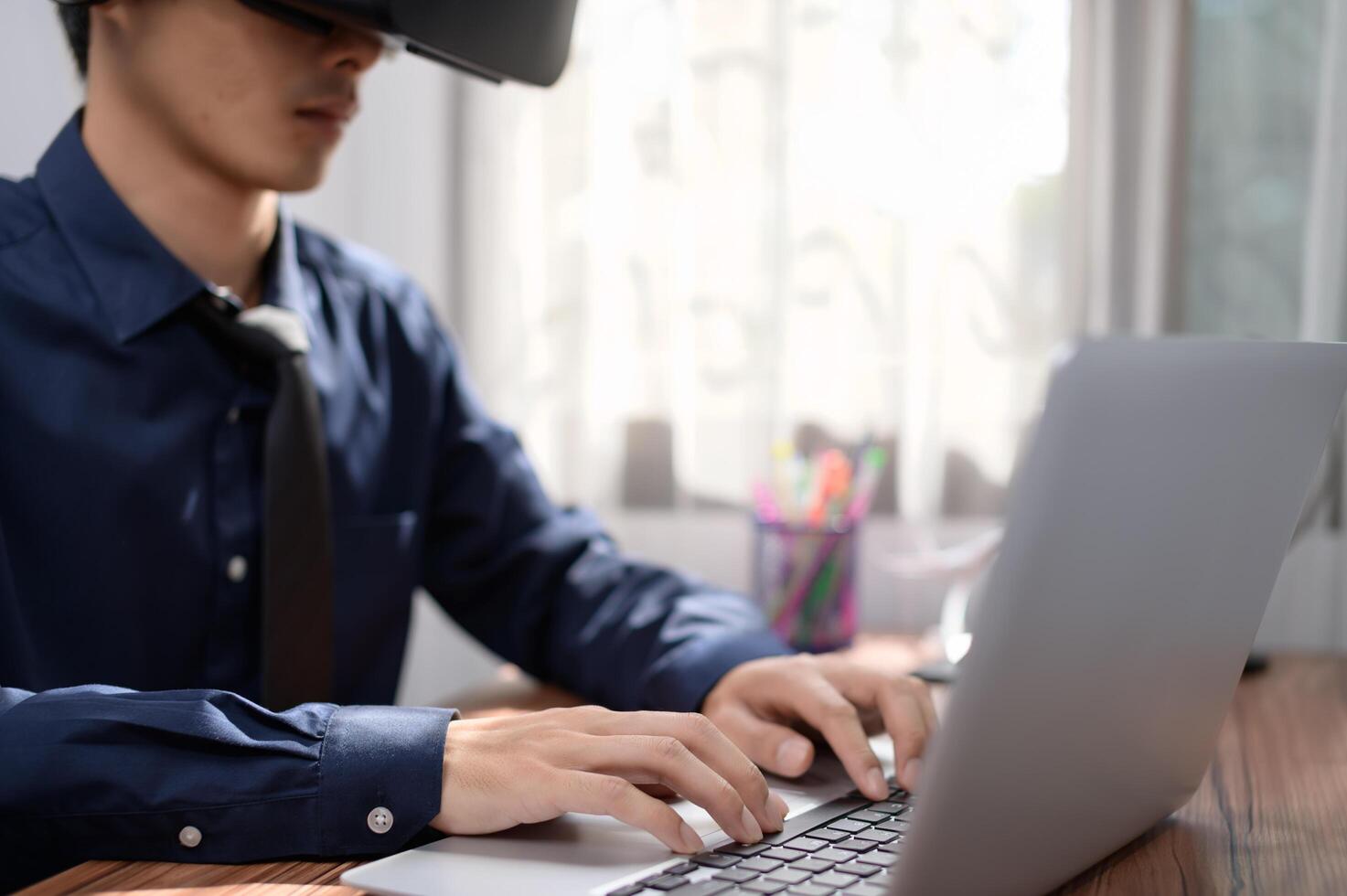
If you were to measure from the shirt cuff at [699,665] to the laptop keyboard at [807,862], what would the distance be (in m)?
0.24

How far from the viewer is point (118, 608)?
2.93ft

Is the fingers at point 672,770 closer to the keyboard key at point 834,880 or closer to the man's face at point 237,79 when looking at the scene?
the keyboard key at point 834,880

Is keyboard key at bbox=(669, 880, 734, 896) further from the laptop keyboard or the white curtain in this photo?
the white curtain

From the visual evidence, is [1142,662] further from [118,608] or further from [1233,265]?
[1233,265]

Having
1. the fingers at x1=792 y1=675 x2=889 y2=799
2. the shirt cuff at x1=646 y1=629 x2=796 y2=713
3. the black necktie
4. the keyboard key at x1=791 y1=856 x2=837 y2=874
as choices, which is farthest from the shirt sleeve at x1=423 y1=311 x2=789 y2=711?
the keyboard key at x1=791 y1=856 x2=837 y2=874

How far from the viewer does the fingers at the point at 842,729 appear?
64 centimetres

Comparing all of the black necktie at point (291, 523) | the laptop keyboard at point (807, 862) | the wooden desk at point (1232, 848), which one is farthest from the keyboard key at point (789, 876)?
the black necktie at point (291, 523)

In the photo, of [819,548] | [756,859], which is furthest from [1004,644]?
[819,548]

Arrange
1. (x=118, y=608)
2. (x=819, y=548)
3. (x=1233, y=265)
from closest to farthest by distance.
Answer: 1. (x=118, y=608)
2. (x=819, y=548)
3. (x=1233, y=265)

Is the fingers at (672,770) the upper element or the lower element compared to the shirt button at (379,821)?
upper

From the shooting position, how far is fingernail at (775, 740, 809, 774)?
2.25ft

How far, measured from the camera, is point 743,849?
0.54m

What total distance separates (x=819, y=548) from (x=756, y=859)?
0.77 meters

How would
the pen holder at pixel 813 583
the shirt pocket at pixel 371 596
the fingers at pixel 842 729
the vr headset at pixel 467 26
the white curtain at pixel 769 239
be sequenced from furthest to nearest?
the white curtain at pixel 769 239, the pen holder at pixel 813 583, the shirt pocket at pixel 371 596, the vr headset at pixel 467 26, the fingers at pixel 842 729
